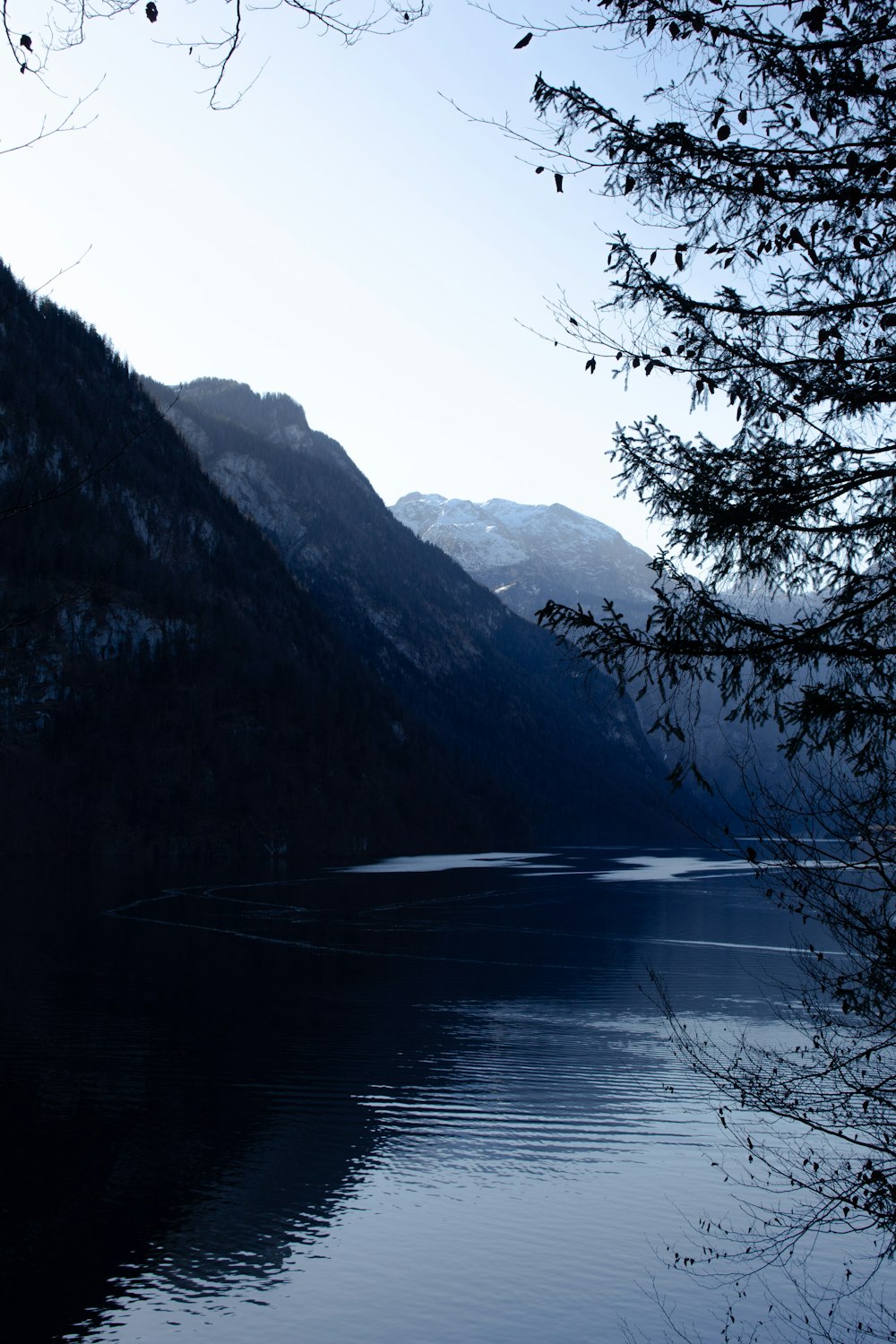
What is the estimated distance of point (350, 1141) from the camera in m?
26.2

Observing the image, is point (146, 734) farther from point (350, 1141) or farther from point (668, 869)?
point (350, 1141)

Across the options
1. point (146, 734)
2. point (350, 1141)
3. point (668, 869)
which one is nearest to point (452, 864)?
point (668, 869)

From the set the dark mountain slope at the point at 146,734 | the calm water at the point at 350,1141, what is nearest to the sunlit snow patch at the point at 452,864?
the dark mountain slope at the point at 146,734

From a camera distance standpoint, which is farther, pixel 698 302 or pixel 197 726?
pixel 197 726

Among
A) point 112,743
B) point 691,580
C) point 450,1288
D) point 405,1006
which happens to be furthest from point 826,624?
point 112,743

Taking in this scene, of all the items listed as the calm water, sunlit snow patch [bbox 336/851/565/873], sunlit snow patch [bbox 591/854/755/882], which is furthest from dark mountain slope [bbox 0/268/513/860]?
the calm water

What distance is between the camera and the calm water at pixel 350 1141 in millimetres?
17750

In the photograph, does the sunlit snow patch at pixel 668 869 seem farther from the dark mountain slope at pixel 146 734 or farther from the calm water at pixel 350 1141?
the calm water at pixel 350 1141

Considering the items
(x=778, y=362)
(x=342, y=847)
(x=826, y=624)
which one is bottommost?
(x=342, y=847)

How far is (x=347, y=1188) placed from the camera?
75.0 feet

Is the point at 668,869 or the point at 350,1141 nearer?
the point at 350,1141

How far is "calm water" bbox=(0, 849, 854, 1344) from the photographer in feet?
58.2

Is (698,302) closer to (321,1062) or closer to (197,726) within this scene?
(321,1062)

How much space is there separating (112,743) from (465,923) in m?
107
